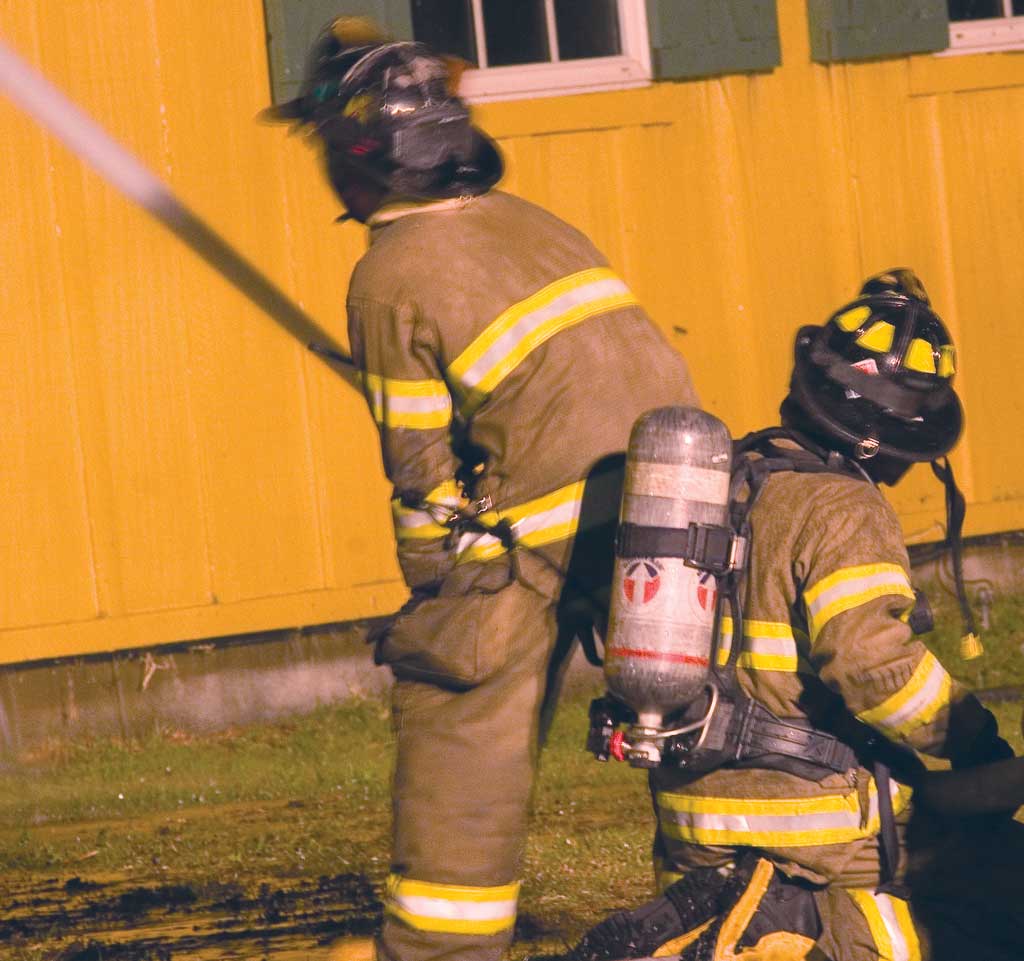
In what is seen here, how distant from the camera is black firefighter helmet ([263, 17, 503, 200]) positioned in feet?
11.8

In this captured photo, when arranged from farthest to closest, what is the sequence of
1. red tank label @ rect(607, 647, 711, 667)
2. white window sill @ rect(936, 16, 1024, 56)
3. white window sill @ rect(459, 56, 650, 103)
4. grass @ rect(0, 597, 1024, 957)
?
1. white window sill @ rect(936, 16, 1024, 56)
2. white window sill @ rect(459, 56, 650, 103)
3. grass @ rect(0, 597, 1024, 957)
4. red tank label @ rect(607, 647, 711, 667)

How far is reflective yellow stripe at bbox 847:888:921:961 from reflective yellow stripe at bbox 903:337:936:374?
102cm

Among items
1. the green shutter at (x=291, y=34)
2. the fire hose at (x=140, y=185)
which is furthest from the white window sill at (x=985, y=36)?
the fire hose at (x=140, y=185)

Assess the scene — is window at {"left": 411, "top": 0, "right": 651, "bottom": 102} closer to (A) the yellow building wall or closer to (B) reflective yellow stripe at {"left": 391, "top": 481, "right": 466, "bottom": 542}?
(A) the yellow building wall

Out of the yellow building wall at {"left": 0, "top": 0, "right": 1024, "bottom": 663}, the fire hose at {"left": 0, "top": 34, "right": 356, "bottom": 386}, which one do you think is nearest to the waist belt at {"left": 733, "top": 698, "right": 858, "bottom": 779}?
the fire hose at {"left": 0, "top": 34, "right": 356, "bottom": 386}

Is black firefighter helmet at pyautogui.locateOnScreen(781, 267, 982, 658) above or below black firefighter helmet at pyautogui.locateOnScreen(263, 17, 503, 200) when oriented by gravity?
below

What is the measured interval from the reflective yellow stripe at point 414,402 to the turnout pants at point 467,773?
341 mm

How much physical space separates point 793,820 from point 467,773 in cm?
64

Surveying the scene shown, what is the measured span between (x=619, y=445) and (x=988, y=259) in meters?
4.40

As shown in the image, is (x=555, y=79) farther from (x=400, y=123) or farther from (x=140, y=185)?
(x=400, y=123)

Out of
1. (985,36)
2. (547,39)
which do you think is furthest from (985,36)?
(547,39)

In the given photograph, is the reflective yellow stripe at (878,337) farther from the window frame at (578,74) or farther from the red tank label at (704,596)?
the window frame at (578,74)

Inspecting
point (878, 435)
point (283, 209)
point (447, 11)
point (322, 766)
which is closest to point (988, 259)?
point (447, 11)

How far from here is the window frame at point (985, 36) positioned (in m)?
7.39
